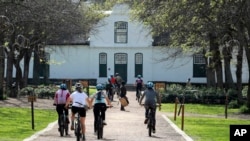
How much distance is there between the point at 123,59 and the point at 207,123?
131 ft

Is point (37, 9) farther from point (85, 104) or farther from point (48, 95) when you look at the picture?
point (48, 95)

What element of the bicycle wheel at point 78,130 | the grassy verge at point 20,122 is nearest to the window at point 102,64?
the grassy verge at point 20,122

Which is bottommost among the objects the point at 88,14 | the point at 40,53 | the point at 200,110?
the point at 200,110

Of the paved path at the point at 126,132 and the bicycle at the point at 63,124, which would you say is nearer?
the paved path at the point at 126,132

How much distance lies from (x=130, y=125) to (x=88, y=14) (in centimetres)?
2383

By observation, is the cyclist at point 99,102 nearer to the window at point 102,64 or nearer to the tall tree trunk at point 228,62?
the tall tree trunk at point 228,62

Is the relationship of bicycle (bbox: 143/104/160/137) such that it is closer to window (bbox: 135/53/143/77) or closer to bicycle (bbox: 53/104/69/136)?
bicycle (bbox: 53/104/69/136)

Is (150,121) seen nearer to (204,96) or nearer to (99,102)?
(99,102)

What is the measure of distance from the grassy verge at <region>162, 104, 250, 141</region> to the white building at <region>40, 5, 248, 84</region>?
25.7m

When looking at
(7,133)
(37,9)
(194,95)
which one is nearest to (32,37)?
(194,95)

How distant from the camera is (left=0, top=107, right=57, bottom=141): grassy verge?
20777mm

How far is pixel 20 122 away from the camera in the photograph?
26.1m

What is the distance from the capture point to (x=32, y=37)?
42812 mm

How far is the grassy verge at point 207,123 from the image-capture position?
21656mm
